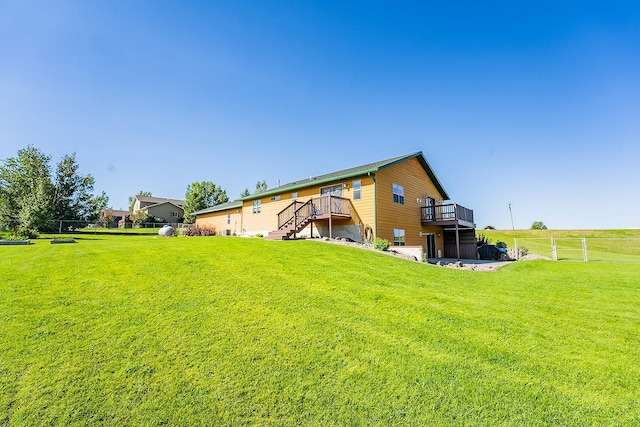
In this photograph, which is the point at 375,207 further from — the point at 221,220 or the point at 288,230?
the point at 221,220

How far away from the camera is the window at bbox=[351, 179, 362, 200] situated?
15.9m

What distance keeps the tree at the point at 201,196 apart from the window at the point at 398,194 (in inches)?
1658

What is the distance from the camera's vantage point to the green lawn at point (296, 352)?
272 cm

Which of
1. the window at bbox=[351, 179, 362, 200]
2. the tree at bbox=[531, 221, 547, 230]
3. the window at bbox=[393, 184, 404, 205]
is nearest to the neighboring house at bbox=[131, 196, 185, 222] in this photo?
the window at bbox=[351, 179, 362, 200]

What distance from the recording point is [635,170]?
1827 centimetres

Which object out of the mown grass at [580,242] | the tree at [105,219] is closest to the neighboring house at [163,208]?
the tree at [105,219]

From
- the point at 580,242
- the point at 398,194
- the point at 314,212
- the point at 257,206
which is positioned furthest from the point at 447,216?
the point at 580,242

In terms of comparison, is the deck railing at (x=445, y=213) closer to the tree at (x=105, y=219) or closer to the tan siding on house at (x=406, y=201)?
the tan siding on house at (x=406, y=201)

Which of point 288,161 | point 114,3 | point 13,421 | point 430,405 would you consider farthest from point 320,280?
point 288,161

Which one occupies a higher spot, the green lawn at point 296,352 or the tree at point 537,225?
the tree at point 537,225

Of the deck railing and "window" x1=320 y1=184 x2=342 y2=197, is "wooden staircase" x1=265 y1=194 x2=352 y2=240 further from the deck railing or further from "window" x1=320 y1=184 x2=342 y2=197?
the deck railing

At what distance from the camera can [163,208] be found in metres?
51.4

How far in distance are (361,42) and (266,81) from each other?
5.30 m

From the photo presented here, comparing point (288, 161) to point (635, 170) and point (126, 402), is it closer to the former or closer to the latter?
point (126, 402)
